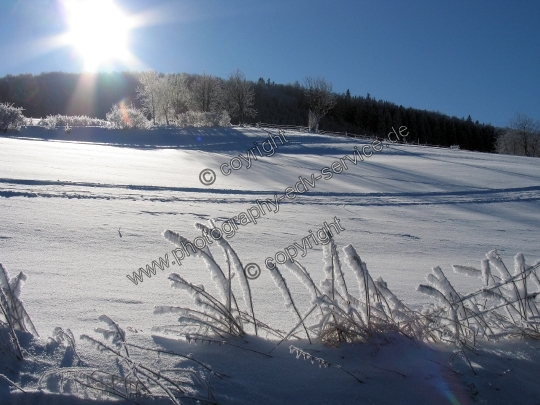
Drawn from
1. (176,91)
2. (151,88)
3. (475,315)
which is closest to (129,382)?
(475,315)

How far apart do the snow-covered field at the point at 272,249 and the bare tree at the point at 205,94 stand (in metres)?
40.7

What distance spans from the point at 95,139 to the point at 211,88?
28.1m

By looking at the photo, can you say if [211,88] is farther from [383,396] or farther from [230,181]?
[383,396]

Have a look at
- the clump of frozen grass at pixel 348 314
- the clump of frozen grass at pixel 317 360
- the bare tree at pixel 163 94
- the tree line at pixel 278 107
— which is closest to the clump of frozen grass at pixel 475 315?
the clump of frozen grass at pixel 348 314

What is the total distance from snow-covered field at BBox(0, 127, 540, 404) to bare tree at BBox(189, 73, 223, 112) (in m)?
40.7

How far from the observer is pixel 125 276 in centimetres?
285

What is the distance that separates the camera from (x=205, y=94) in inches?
2079

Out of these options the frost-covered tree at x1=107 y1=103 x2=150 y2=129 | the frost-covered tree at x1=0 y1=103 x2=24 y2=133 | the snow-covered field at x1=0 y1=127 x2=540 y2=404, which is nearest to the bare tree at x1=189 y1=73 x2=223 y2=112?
the frost-covered tree at x1=107 y1=103 x2=150 y2=129

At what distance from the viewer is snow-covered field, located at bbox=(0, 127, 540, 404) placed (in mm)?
1355

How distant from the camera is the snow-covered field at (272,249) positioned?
4.45ft

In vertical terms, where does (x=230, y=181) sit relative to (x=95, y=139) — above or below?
below

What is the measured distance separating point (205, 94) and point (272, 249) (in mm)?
51585

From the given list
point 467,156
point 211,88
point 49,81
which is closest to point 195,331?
point 467,156

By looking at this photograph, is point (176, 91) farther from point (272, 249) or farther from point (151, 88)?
point (272, 249)
